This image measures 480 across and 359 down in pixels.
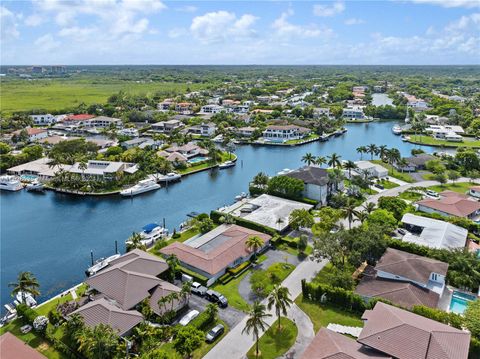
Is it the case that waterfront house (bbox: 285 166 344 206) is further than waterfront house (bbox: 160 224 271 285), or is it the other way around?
waterfront house (bbox: 285 166 344 206)

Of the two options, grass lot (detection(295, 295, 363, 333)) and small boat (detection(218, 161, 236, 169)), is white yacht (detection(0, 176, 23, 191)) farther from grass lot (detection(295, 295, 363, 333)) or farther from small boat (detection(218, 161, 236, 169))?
grass lot (detection(295, 295, 363, 333))

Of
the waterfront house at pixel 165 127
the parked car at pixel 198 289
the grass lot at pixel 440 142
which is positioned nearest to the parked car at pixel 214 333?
the parked car at pixel 198 289

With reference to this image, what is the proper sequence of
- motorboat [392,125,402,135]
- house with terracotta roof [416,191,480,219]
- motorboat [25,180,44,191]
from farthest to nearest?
1. motorboat [392,125,402,135]
2. motorboat [25,180,44,191]
3. house with terracotta roof [416,191,480,219]

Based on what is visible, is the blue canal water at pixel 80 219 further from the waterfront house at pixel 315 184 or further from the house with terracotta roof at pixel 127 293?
the waterfront house at pixel 315 184

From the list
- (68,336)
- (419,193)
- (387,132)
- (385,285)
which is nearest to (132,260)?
(68,336)

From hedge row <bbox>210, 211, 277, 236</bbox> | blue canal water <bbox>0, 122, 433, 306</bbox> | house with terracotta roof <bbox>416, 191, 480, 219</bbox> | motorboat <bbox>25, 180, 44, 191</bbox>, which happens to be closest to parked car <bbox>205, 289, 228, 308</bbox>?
hedge row <bbox>210, 211, 277, 236</bbox>

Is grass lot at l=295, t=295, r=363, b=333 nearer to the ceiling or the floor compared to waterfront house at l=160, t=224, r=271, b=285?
nearer to the floor

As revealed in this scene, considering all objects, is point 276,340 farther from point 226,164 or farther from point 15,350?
point 226,164
